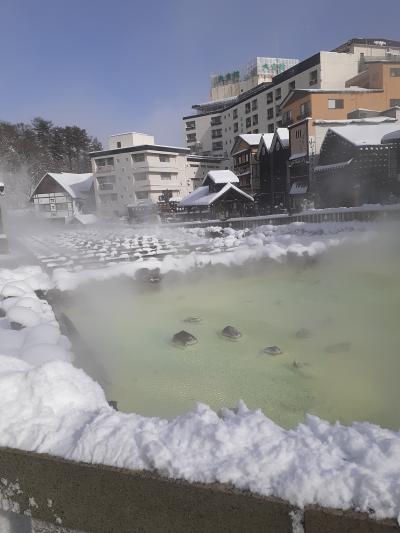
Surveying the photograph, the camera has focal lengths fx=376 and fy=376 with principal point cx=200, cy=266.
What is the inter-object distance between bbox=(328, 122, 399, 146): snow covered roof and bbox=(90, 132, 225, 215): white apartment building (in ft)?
76.1

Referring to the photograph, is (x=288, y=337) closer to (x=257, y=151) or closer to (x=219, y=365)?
(x=219, y=365)

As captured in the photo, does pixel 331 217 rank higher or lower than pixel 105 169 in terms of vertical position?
lower

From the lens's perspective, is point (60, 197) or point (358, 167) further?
point (60, 197)

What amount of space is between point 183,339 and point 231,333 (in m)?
0.83

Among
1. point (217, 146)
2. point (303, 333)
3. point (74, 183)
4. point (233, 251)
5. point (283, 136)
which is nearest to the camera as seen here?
point (303, 333)

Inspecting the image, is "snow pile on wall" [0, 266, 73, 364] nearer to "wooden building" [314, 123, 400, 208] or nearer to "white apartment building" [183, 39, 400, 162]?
"wooden building" [314, 123, 400, 208]

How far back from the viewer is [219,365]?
5340mm

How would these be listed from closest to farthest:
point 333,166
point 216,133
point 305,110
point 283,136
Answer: point 333,166
point 305,110
point 283,136
point 216,133

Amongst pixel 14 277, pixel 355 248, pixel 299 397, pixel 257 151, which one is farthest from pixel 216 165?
pixel 299 397

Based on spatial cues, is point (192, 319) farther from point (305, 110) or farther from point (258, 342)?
point (305, 110)

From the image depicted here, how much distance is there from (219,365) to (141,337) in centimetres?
176

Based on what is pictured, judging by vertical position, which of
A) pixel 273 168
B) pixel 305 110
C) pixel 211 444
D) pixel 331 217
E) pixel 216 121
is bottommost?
pixel 211 444

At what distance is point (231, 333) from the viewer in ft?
20.8

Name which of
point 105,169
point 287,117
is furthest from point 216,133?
point 287,117
